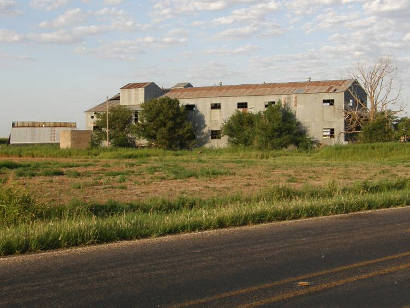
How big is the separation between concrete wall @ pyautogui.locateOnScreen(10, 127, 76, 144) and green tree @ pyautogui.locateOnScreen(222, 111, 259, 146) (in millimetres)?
32092

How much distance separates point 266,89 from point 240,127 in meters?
6.45

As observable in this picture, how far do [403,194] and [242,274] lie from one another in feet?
35.6

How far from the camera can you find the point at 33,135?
80.9m

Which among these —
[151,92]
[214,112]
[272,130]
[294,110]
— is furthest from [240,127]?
[151,92]

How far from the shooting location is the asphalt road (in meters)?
5.75

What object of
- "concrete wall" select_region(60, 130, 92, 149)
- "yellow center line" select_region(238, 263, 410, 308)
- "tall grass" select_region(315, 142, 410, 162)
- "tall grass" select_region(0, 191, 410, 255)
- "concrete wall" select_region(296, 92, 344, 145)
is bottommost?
"yellow center line" select_region(238, 263, 410, 308)

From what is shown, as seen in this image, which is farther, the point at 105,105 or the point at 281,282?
the point at 105,105

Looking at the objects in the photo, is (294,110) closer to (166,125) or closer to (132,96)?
(166,125)

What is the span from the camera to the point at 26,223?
10.3m

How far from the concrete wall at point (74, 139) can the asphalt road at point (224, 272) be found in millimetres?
47961

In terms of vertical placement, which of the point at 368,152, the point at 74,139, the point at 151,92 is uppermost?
the point at 151,92

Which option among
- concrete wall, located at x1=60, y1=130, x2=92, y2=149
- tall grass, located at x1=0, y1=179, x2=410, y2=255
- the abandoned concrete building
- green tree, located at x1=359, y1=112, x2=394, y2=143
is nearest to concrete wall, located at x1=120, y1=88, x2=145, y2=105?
the abandoned concrete building

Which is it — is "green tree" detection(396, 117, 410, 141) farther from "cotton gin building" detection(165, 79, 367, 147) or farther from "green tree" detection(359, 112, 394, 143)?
"cotton gin building" detection(165, 79, 367, 147)

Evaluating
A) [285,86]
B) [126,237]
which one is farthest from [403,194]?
[285,86]
